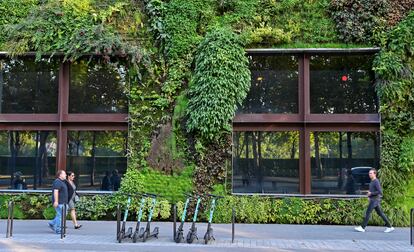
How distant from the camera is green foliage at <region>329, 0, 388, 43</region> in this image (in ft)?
51.1

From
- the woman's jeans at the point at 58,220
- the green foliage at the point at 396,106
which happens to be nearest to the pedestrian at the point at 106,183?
the woman's jeans at the point at 58,220

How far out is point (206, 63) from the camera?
50.5 ft

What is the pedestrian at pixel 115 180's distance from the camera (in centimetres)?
1606

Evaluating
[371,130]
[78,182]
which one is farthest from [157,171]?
[371,130]

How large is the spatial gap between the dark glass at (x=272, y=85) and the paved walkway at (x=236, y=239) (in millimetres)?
3936

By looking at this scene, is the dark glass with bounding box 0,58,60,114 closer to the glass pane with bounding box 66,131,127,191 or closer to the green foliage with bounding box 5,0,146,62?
the green foliage with bounding box 5,0,146,62

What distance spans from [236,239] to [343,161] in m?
5.46

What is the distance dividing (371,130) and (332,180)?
6.79 ft

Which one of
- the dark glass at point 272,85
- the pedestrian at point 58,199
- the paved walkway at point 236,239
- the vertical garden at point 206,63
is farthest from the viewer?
the dark glass at point 272,85

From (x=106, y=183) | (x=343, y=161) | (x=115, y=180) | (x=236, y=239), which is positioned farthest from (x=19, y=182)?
(x=343, y=161)

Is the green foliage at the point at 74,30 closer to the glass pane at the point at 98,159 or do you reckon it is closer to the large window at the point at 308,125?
the glass pane at the point at 98,159

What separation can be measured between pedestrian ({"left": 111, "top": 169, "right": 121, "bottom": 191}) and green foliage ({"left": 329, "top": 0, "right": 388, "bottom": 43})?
873 centimetres

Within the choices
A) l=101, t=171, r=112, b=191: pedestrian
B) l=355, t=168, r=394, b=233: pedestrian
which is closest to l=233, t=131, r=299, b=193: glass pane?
l=355, t=168, r=394, b=233: pedestrian

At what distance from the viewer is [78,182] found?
53.3ft
